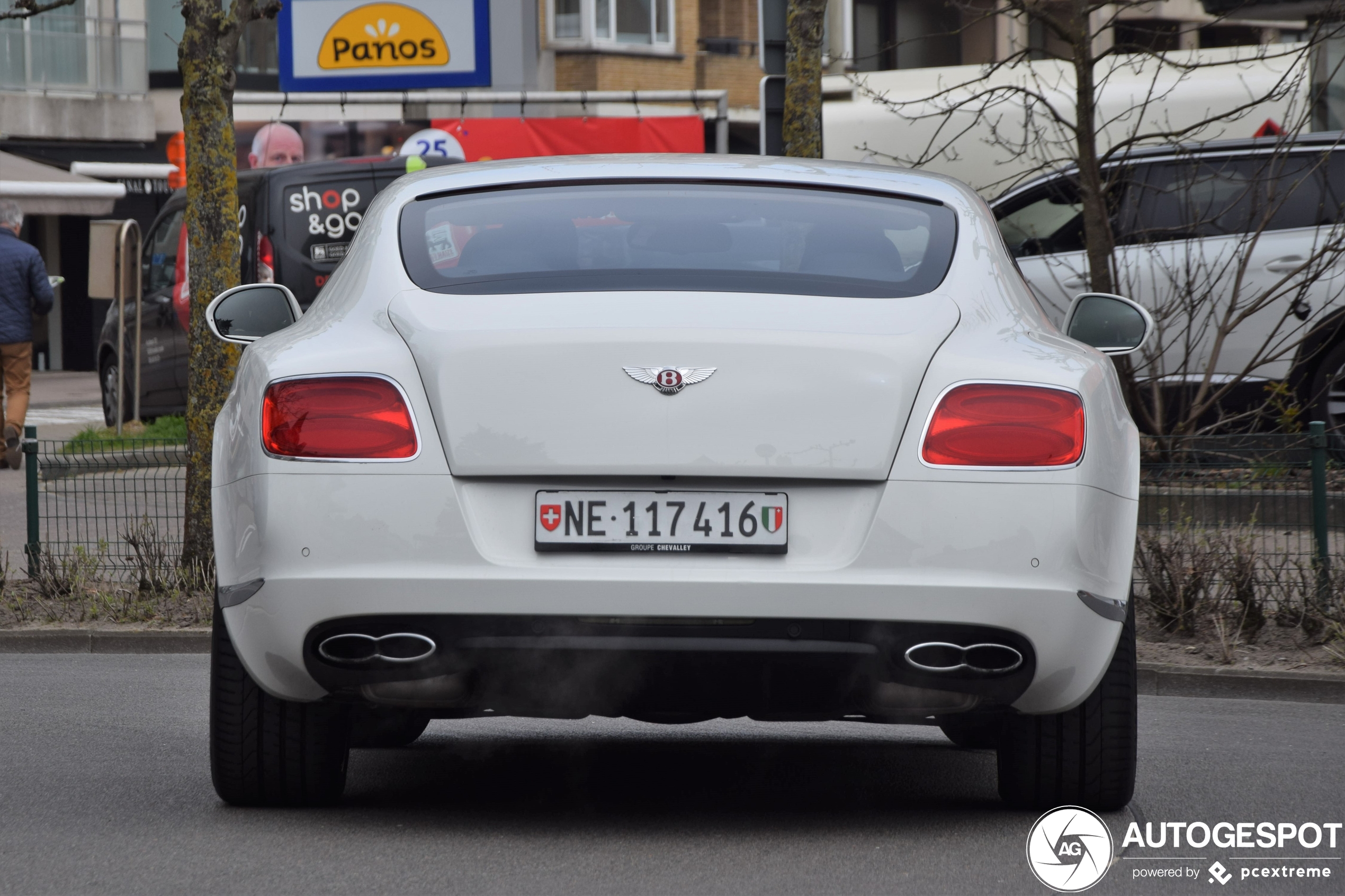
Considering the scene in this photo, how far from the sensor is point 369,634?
436 centimetres

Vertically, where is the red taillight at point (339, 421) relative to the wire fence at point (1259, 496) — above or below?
above

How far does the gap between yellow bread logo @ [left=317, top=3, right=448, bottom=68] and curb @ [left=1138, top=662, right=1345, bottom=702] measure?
753 inches

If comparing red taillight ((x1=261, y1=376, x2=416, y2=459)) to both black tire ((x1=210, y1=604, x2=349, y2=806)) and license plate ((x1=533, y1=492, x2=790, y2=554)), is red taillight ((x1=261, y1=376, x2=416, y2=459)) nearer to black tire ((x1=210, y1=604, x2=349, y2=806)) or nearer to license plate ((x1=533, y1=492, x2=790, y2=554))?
license plate ((x1=533, y1=492, x2=790, y2=554))

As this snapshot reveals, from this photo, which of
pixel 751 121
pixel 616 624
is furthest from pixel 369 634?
pixel 751 121

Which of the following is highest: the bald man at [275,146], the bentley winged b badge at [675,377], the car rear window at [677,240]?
the bald man at [275,146]

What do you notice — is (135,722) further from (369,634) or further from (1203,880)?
(1203,880)

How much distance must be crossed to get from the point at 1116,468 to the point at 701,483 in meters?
0.95

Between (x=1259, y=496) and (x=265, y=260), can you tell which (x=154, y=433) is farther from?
(x=1259, y=496)

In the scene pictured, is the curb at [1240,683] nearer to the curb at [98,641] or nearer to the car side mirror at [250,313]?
the car side mirror at [250,313]

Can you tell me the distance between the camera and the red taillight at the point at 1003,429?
4309 mm

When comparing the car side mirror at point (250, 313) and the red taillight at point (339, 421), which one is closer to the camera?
the red taillight at point (339, 421)

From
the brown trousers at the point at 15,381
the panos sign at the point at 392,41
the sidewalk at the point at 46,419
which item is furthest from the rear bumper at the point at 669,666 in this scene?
the panos sign at the point at 392,41

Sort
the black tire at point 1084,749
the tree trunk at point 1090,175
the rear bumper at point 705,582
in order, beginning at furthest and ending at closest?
1. the tree trunk at point 1090,175
2. the black tire at point 1084,749
3. the rear bumper at point 705,582

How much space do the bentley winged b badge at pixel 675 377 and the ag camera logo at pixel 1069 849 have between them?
1.28 m
